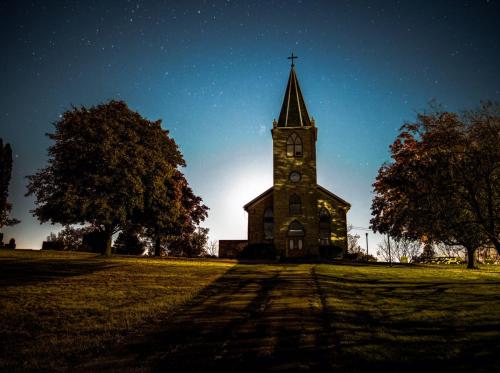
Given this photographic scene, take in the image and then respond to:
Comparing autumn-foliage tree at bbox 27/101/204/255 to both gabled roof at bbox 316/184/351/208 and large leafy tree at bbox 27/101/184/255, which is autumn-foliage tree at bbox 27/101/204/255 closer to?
large leafy tree at bbox 27/101/184/255

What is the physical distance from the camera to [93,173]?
894 inches

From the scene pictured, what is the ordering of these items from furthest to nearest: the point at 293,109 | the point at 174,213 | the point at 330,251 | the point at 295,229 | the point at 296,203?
the point at 293,109 → the point at 296,203 → the point at 295,229 → the point at 330,251 → the point at 174,213

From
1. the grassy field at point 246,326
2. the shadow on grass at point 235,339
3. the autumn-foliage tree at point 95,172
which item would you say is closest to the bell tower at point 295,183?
the autumn-foliage tree at point 95,172

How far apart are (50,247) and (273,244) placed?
90.3ft

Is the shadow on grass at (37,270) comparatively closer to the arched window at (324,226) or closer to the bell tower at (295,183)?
the bell tower at (295,183)

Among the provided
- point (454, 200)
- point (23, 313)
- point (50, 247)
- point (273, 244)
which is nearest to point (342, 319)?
point (23, 313)

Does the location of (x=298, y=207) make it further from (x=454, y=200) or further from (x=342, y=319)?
(x=342, y=319)

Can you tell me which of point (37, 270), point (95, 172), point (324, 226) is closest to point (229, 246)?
point (324, 226)

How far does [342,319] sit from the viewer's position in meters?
7.91

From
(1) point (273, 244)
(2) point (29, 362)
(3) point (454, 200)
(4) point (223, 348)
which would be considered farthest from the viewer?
(1) point (273, 244)

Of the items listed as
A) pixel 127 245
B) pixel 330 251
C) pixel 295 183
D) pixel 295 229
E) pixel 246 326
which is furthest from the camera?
pixel 127 245

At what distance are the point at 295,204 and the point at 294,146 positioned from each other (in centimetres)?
685

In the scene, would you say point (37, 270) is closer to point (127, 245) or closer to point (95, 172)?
point (95, 172)

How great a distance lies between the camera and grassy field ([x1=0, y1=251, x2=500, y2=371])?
18.0 ft
